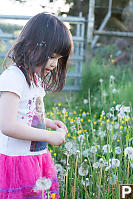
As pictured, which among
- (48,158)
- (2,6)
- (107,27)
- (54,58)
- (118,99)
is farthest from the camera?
(107,27)

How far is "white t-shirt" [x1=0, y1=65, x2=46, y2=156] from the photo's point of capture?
3.75ft

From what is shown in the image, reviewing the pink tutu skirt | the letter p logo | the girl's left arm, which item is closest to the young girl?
the pink tutu skirt

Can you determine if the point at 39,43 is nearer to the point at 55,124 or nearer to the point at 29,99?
the point at 29,99

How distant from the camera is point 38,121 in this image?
131 centimetres

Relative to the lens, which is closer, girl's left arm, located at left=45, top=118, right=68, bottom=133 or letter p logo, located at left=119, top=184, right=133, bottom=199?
letter p logo, located at left=119, top=184, right=133, bottom=199

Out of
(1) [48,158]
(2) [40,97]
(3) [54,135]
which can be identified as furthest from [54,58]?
(1) [48,158]

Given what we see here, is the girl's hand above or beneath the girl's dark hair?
beneath

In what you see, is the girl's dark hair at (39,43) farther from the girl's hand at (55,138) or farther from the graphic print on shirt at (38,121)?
the girl's hand at (55,138)

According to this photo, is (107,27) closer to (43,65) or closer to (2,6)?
(2,6)

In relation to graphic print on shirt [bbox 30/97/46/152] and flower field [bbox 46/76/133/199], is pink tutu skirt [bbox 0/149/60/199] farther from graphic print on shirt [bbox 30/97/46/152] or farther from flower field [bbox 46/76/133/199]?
flower field [bbox 46/76/133/199]

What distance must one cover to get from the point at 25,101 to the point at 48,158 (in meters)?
0.34

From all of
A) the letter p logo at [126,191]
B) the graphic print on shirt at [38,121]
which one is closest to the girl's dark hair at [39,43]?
the graphic print on shirt at [38,121]

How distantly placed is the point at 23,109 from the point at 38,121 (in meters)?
0.11

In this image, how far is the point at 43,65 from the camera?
1.24 meters
